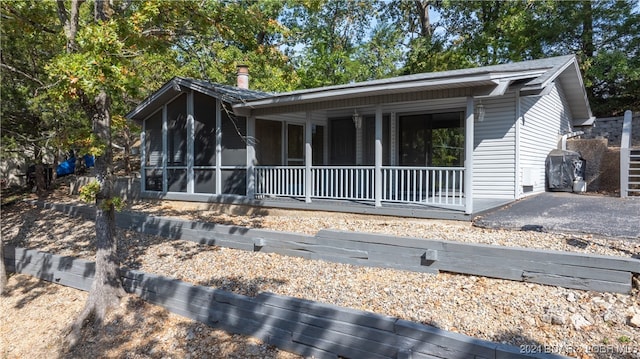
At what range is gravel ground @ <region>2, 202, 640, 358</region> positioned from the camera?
10.8ft

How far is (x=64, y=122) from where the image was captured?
10.4m

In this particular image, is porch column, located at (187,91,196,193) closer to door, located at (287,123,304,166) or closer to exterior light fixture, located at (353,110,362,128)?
door, located at (287,123,304,166)

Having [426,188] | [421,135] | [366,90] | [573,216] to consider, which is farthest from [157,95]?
[573,216]

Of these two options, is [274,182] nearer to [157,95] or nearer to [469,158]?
[157,95]

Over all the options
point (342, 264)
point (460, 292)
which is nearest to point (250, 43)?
point (342, 264)

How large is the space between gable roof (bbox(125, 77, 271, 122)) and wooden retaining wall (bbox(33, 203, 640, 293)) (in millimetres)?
3902

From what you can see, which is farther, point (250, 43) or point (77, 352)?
point (250, 43)

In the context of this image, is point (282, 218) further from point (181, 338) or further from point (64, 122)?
point (64, 122)

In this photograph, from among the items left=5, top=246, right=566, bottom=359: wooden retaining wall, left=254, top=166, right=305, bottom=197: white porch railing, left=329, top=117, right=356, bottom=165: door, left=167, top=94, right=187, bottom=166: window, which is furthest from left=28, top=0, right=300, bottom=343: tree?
left=167, top=94, right=187, bottom=166: window

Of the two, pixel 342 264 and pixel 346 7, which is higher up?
pixel 346 7

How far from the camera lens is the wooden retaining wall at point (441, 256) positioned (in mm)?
3811

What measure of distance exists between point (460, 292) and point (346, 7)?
77.3 feet

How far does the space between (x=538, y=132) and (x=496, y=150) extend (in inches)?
84.1

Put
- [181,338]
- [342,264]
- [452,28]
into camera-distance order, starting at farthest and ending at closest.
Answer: [452,28] < [342,264] < [181,338]
